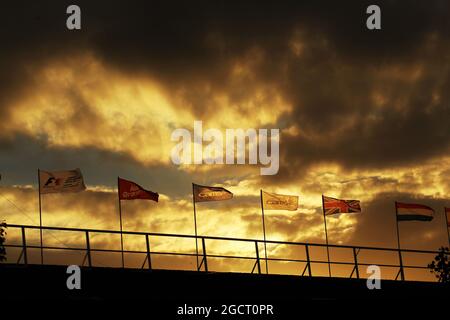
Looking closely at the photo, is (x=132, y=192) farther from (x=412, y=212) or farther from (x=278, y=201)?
(x=412, y=212)

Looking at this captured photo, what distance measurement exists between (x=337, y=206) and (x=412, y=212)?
4879 millimetres

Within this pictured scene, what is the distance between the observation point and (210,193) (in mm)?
42344

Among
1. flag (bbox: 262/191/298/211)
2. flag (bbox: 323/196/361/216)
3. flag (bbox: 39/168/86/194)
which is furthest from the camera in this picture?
flag (bbox: 323/196/361/216)

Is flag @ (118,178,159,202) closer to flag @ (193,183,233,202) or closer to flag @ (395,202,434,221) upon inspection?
flag @ (193,183,233,202)

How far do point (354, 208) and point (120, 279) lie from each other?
86.1 ft

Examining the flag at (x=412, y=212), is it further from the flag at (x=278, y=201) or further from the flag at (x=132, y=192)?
the flag at (x=132, y=192)

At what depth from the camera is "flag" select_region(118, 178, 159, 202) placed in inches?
1628

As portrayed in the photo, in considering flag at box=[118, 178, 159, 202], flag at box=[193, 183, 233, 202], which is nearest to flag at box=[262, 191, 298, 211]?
flag at box=[193, 183, 233, 202]

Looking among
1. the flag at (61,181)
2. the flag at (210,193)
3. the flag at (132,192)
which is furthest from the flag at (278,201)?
the flag at (61,181)

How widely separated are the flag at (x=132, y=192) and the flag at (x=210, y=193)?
7.51 feet

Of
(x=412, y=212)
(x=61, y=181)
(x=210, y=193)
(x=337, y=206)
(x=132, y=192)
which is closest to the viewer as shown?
(x=61, y=181)

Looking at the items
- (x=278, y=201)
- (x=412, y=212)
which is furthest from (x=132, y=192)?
(x=412, y=212)

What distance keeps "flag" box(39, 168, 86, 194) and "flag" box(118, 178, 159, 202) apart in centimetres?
210
